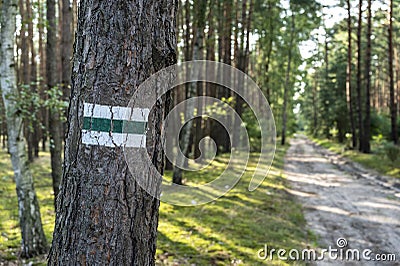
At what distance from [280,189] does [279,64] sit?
23.9 meters

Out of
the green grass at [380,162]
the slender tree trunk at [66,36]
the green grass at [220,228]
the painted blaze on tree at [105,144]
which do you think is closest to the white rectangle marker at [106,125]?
the painted blaze on tree at [105,144]

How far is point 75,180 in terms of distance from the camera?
6.67 ft

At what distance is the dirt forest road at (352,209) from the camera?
21.3ft

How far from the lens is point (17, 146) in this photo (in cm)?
535

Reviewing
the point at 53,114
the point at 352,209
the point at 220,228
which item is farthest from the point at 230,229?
the point at 53,114

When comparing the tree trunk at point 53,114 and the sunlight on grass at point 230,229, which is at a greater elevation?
the tree trunk at point 53,114

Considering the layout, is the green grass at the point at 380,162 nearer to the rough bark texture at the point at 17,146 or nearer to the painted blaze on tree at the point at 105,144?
the rough bark texture at the point at 17,146

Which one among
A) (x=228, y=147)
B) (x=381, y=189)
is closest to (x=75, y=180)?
(x=381, y=189)

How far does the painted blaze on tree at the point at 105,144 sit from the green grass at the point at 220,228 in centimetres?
364

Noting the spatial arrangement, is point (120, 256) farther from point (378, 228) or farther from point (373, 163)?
point (373, 163)

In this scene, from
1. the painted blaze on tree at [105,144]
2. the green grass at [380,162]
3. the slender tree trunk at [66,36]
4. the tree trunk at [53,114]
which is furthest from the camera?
the green grass at [380,162]

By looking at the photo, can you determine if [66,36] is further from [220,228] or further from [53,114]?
[220,228]

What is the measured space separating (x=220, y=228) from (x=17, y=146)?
12.1 ft

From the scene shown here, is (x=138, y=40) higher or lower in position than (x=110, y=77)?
higher
